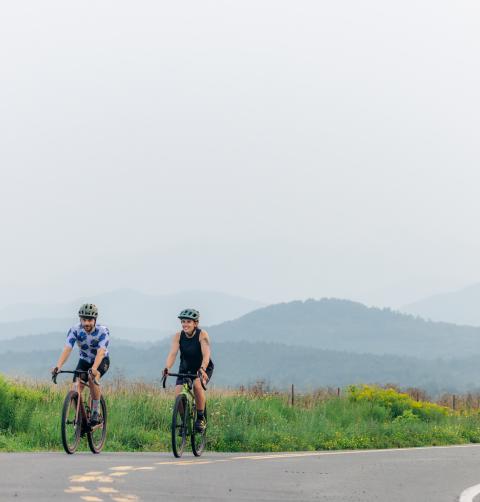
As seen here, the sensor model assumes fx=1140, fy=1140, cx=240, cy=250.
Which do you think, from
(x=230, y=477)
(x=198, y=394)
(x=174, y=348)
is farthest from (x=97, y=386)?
(x=230, y=477)

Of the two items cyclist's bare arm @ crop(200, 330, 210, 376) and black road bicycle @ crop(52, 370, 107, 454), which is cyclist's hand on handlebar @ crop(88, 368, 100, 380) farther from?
cyclist's bare arm @ crop(200, 330, 210, 376)

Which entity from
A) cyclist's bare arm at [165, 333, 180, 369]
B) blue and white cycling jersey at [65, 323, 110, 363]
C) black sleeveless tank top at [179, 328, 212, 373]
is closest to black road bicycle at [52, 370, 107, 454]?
blue and white cycling jersey at [65, 323, 110, 363]

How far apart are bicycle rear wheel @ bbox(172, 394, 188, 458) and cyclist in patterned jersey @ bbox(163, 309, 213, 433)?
0.27 metres

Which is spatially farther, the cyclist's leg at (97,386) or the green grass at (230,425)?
the green grass at (230,425)

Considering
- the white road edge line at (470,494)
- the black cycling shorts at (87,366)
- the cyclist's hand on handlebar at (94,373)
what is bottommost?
the white road edge line at (470,494)

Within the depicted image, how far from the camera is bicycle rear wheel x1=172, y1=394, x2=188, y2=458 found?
1597 centimetres

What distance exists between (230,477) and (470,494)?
281cm

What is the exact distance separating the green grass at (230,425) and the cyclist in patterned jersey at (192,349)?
368 cm

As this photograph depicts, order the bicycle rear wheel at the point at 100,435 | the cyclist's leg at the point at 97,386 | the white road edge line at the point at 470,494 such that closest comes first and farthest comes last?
the white road edge line at the point at 470,494, the cyclist's leg at the point at 97,386, the bicycle rear wheel at the point at 100,435

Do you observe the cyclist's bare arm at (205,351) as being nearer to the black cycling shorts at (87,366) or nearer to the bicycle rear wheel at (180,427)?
the bicycle rear wheel at (180,427)

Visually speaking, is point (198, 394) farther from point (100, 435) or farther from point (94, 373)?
point (100, 435)

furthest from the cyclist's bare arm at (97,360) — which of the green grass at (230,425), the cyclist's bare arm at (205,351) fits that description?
the green grass at (230,425)

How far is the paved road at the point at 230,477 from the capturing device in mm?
11625

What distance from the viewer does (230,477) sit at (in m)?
13.6
